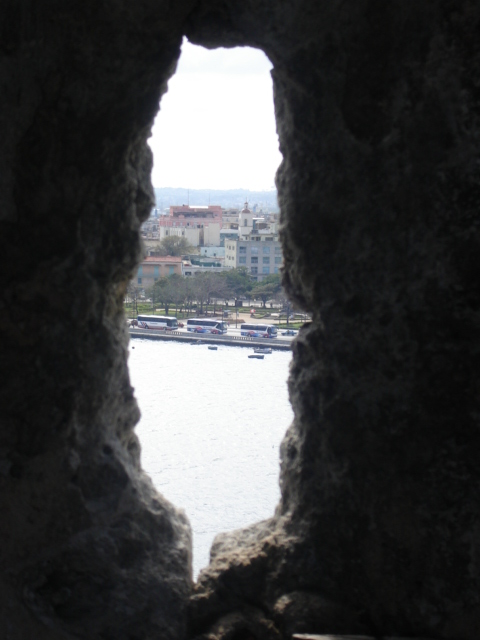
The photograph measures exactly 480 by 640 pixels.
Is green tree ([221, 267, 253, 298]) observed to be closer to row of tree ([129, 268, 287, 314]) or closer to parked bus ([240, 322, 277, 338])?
row of tree ([129, 268, 287, 314])

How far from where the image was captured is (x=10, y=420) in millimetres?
1602

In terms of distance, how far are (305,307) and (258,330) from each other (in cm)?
410

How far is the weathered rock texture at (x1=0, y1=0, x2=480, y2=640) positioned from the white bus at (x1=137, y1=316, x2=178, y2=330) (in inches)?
171

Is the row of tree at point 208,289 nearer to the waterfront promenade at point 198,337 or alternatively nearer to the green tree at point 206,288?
the green tree at point 206,288

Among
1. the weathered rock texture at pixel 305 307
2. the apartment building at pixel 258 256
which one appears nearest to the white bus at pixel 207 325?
the apartment building at pixel 258 256

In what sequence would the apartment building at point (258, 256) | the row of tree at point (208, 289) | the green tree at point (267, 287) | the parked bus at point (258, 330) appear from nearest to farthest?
the apartment building at point (258, 256) → the parked bus at point (258, 330) → the green tree at point (267, 287) → the row of tree at point (208, 289)

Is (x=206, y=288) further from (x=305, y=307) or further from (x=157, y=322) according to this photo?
(x=305, y=307)

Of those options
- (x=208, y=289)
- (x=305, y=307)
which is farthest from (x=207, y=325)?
(x=305, y=307)

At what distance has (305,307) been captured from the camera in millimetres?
1653

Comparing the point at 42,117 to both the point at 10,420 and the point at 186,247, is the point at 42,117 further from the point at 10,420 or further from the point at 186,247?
the point at 186,247

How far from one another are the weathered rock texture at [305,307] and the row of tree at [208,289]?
14.1 ft

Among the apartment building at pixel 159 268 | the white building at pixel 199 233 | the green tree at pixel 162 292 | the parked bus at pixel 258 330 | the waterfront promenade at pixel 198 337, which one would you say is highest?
the white building at pixel 199 233

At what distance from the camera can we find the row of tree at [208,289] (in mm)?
5973

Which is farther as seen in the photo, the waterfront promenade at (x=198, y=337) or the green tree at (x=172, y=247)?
the green tree at (x=172, y=247)
